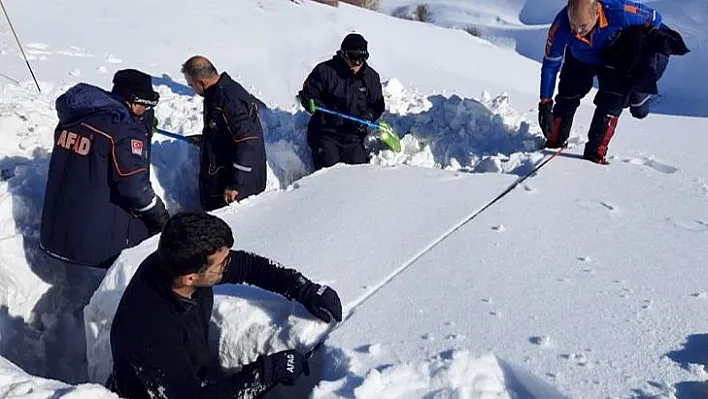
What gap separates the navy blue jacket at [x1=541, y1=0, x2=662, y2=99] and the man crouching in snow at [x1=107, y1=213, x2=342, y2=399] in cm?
315

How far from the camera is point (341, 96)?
18.8 ft

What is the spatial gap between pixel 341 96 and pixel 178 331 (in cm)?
331

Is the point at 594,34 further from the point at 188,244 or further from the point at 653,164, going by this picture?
the point at 188,244

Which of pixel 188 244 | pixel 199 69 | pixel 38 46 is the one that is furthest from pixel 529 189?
pixel 38 46

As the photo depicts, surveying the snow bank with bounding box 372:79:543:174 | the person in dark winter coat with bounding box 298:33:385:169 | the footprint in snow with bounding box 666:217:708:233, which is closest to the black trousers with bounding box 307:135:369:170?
the person in dark winter coat with bounding box 298:33:385:169

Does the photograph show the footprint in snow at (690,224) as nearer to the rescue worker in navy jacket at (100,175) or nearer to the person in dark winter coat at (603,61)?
the person in dark winter coat at (603,61)

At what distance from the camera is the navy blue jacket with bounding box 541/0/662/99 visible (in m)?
4.69

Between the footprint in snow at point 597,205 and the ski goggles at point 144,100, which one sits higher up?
the ski goggles at point 144,100

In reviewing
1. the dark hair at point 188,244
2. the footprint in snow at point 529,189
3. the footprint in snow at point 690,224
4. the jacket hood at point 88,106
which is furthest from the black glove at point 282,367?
the footprint in snow at point 690,224

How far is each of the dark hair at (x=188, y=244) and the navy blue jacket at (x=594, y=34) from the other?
3211mm

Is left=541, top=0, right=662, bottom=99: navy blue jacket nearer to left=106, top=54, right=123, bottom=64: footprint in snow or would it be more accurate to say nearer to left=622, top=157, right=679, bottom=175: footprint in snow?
left=622, top=157, right=679, bottom=175: footprint in snow

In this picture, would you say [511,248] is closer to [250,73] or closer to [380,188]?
[380,188]

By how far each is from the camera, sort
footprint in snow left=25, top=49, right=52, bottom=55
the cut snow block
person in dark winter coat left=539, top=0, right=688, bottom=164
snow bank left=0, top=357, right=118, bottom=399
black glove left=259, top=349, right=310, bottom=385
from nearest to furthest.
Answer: snow bank left=0, top=357, right=118, bottom=399
black glove left=259, top=349, right=310, bottom=385
the cut snow block
person in dark winter coat left=539, top=0, right=688, bottom=164
footprint in snow left=25, top=49, right=52, bottom=55

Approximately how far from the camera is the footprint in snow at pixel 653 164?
4.86m
